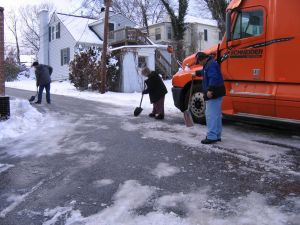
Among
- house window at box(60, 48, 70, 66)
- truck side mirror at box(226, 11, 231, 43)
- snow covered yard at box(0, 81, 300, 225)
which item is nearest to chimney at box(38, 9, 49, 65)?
house window at box(60, 48, 70, 66)

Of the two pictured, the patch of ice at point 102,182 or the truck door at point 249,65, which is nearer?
the patch of ice at point 102,182

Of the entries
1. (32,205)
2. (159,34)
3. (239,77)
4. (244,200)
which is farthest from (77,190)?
(159,34)

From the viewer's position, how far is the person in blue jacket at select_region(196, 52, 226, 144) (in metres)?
7.58

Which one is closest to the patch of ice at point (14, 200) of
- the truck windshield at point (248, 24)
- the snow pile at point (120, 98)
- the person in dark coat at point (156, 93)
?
the truck windshield at point (248, 24)

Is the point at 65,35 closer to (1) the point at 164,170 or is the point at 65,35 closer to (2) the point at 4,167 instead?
(2) the point at 4,167

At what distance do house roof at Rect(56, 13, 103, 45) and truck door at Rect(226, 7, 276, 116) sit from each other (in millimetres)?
29165

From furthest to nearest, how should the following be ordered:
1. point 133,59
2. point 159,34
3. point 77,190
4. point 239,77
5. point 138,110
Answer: point 159,34 < point 133,59 < point 138,110 < point 239,77 < point 77,190

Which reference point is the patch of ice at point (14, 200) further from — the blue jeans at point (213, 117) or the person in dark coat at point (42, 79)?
the person in dark coat at point (42, 79)

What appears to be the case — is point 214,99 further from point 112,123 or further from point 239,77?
point 112,123

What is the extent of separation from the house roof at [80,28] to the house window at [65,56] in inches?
68.7

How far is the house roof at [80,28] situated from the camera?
37250 millimetres

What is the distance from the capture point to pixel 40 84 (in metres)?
15.6

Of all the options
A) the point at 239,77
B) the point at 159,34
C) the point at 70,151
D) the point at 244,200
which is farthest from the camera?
the point at 159,34

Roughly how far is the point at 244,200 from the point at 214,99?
3.17 meters
